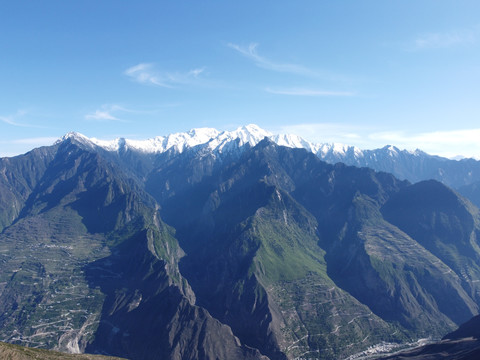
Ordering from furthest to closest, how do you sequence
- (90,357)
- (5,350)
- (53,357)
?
(90,357) < (53,357) < (5,350)

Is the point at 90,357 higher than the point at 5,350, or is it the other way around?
the point at 5,350

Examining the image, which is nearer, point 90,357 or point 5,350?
point 5,350

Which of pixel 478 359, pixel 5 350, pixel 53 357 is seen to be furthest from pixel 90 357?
pixel 478 359

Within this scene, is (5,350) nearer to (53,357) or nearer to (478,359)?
(53,357)

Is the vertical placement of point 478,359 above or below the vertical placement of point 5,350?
below

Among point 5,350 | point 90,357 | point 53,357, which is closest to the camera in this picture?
point 5,350

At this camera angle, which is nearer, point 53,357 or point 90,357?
point 53,357

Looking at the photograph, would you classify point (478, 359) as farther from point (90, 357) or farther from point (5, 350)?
point (5, 350)

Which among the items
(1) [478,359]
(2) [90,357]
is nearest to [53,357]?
(2) [90,357]

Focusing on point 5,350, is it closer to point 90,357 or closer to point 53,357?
point 53,357
